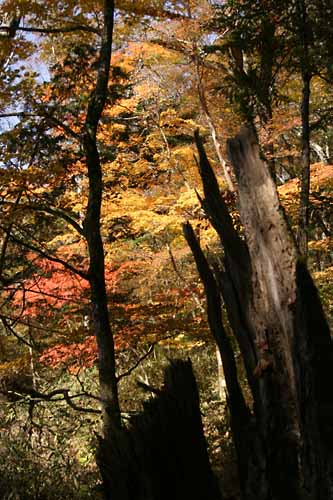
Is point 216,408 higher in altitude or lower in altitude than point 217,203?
lower

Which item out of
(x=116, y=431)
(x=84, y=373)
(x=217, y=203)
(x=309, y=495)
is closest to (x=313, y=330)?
(x=309, y=495)

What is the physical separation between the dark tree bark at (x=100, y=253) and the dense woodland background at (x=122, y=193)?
19 mm

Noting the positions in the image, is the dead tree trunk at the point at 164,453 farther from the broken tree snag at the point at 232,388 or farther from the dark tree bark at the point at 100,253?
the dark tree bark at the point at 100,253

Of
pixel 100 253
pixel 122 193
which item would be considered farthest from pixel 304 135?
pixel 122 193

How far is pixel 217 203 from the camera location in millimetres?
2275

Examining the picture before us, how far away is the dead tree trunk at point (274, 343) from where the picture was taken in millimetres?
1741

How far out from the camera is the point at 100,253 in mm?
6199

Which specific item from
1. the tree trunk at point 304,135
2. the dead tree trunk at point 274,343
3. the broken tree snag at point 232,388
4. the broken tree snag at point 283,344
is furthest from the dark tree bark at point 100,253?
the broken tree snag at point 283,344

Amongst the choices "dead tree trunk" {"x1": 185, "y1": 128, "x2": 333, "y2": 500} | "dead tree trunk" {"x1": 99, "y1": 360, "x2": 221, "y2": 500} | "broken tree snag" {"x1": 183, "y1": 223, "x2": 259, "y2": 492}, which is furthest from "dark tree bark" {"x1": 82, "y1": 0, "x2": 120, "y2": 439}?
"dead tree trunk" {"x1": 185, "y1": 128, "x2": 333, "y2": 500}

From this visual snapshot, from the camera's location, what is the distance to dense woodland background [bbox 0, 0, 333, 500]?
6.09m

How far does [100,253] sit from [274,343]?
4417 mm

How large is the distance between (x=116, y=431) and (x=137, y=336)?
21.7 ft

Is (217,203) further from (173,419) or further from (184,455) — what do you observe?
(184,455)

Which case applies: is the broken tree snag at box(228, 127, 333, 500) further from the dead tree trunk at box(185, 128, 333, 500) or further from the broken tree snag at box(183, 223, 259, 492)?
the broken tree snag at box(183, 223, 259, 492)
